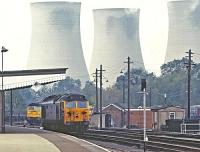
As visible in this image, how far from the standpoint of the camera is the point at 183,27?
340 feet

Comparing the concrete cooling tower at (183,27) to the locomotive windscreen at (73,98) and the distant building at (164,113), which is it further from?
the locomotive windscreen at (73,98)

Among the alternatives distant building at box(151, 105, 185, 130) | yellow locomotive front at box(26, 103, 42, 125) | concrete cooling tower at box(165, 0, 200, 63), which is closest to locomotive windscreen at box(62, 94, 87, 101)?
yellow locomotive front at box(26, 103, 42, 125)

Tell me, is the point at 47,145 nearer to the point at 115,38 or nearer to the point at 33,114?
the point at 33,114

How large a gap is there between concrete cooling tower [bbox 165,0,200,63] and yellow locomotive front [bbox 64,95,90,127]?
60.9m

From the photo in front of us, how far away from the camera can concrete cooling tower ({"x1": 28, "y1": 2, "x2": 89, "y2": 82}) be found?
10550cm

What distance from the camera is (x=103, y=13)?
368ft

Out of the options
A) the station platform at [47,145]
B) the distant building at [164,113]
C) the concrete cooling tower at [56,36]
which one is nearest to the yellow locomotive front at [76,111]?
the station platform at [47,145]

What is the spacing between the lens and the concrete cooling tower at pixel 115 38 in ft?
356

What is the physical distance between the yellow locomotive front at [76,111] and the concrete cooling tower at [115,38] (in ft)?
208

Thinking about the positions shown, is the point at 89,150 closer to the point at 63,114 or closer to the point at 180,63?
the point at 63,114

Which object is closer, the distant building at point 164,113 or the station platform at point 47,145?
the station platform at point 47,145

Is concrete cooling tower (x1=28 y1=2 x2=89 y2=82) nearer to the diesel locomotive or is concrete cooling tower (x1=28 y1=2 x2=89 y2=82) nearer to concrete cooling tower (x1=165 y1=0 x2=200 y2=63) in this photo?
concrete cooling tower (x1=165 y1=0 x2=200 y2=63)

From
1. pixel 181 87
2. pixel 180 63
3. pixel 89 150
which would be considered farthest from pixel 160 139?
pixel 180 63

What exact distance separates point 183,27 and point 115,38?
1430cm
